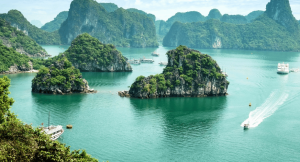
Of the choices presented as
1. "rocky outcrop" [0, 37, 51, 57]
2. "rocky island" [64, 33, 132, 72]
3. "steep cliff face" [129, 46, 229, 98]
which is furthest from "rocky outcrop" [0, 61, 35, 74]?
"steep cliff face" [129, 46, 229, 98]

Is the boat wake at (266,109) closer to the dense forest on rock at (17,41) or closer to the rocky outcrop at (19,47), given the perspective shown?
the rocky outcrop at (19,47)

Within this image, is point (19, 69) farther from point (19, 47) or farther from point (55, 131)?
point (55, 131)

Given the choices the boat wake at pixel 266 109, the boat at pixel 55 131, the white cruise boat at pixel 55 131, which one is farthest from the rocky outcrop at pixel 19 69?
the boat wake at pixel 266 109

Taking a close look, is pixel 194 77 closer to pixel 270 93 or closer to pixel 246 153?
pixel 270 93

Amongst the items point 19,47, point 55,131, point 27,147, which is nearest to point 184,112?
point 55,131

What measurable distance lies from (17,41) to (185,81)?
10722 cm

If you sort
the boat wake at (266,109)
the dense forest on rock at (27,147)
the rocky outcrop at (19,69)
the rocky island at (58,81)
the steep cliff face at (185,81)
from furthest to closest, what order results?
the rocky outcrop at (19,69) → the rocky island at (58,81) → the steep cliff face at (185,81) → the boat wake at (266,109) → the dense forest on rock at (27,147)

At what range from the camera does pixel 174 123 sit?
5450 centimetres

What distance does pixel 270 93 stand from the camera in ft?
254

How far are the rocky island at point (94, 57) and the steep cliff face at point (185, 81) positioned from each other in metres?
42.0

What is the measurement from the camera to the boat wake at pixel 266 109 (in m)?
55.7

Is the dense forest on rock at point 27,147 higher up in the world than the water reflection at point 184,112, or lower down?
higher up

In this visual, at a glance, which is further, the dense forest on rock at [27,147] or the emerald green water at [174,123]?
the emerald green water at [174,123]

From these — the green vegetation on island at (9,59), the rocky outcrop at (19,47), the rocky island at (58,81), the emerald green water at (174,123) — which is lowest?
the emerald green water at (174,123)
